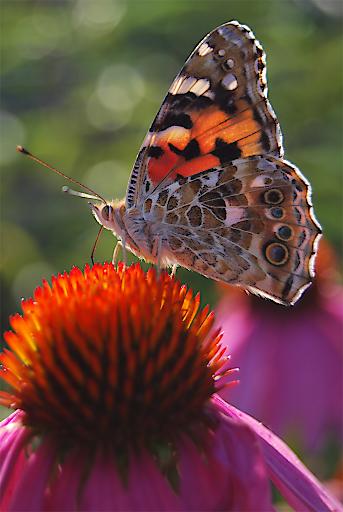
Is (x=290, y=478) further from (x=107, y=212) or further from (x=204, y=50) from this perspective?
(x=204, y=50)

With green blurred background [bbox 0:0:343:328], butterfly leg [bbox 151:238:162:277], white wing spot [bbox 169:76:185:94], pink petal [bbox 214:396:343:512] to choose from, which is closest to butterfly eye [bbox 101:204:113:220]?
butterfly leg [bbox 151:238:162:277]

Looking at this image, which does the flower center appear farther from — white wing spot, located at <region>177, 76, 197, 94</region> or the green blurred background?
the green blurred background

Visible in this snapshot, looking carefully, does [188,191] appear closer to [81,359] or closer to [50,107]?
[81,359]

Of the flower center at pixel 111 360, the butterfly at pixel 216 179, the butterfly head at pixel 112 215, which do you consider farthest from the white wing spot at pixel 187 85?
the flower center at pixel 111 360

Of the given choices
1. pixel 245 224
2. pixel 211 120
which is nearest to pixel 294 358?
pixel 245 224

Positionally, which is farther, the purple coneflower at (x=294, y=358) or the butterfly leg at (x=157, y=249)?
the purple coneflower at (x=294, y=358)

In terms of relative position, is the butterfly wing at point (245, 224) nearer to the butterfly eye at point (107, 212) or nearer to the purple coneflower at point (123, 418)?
the butterfly eye at point (107, 212)

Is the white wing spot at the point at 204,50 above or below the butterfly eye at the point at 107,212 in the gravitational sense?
above

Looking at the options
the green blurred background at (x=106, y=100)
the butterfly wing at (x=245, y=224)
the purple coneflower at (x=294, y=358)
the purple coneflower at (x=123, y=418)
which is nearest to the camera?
the purple coneflower at (x=123, y=418)

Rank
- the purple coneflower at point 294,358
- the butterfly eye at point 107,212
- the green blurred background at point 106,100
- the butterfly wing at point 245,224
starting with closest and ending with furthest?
the butterfly wing at point 245,224
the butterfly eye at point 107,212
the purple coneflower at point 294,358
the green blurred background at point 106,100
